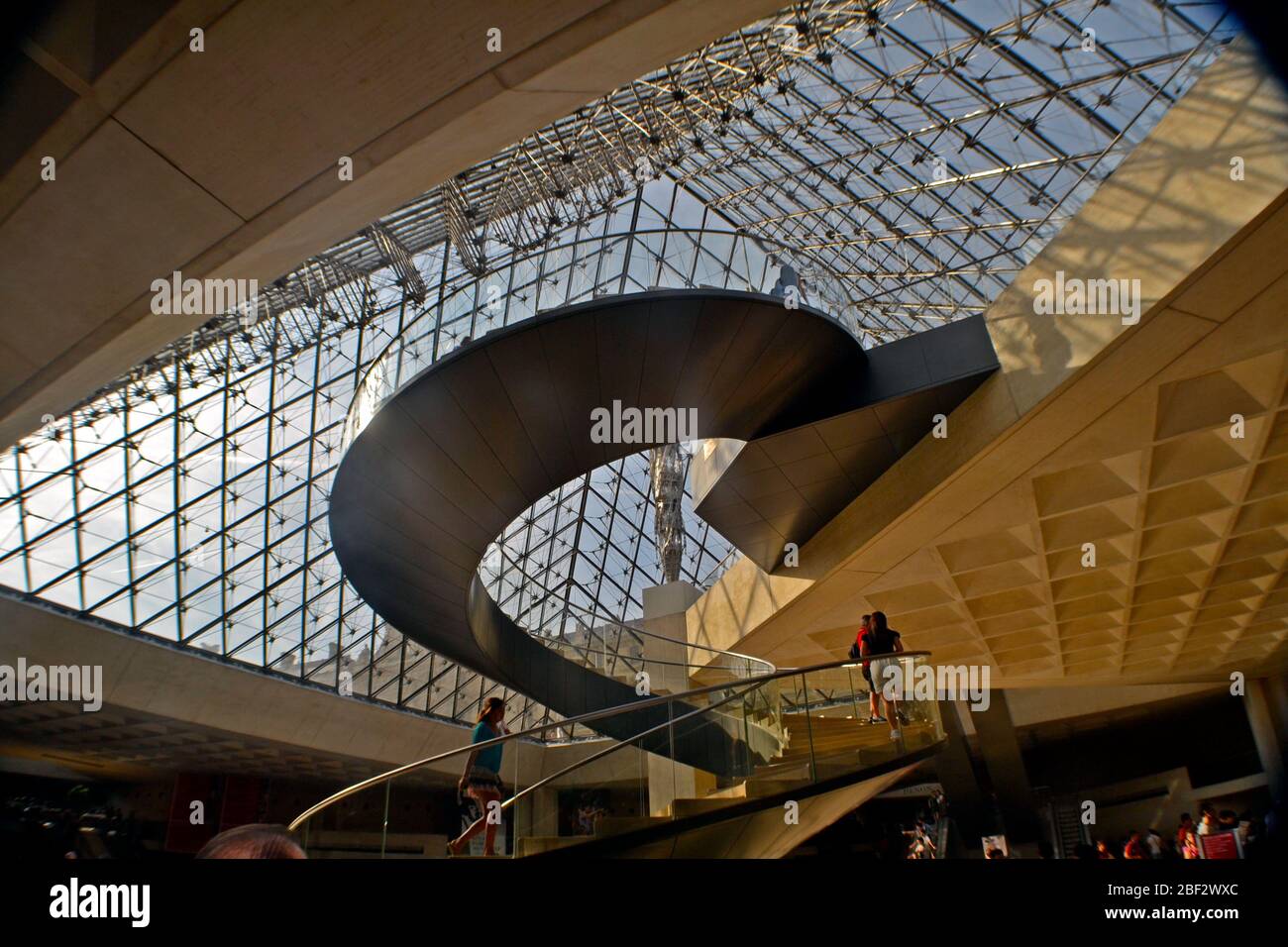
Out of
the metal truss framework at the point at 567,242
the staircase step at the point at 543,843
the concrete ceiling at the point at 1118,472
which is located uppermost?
the metal truss framework at the point at 567,242

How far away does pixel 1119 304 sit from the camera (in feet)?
35.2

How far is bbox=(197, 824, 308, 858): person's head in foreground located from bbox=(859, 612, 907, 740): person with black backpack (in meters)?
12.3

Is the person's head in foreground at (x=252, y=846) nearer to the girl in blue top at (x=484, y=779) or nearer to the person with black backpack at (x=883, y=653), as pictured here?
the girl in blue top at (x=484, y=779)

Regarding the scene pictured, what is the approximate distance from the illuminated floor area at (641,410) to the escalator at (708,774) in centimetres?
8

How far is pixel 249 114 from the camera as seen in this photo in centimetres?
459

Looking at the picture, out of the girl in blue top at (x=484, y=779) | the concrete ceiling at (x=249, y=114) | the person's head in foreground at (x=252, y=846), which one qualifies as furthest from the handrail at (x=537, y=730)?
the person's head in foreground at (x=252, y=846)

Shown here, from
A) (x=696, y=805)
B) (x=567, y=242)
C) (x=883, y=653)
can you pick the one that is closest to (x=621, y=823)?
(x=696, y=805)

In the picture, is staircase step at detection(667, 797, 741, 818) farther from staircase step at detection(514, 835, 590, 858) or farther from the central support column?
staircase step at detection(514, 835, 590, 858)

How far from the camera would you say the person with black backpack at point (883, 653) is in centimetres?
1340

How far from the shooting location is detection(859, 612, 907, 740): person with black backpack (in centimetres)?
1340

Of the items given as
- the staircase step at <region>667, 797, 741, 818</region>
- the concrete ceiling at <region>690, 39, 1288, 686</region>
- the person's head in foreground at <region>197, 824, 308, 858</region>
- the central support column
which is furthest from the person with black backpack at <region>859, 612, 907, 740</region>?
the person's head in foreground at <region>197, 824, 308, 858</region>

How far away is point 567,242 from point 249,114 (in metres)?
20.5

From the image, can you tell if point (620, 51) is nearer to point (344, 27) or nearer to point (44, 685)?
point (344, 27)
